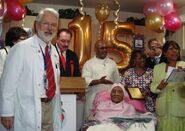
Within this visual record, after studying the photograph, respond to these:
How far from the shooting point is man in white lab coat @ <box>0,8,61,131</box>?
251 cm

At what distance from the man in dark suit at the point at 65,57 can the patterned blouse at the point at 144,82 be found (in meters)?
0.72

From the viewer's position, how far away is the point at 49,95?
2.63 metres

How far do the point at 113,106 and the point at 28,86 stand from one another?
185 cm

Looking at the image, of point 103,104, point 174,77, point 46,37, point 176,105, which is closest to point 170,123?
point 176,105

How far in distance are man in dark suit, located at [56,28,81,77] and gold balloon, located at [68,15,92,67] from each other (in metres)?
1.67

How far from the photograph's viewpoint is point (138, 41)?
275 inches

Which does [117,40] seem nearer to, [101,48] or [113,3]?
[113,3]

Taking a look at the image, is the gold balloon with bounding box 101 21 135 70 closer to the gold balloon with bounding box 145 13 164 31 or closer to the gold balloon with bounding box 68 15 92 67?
the gold balloon with bounding box 68 15 92 67

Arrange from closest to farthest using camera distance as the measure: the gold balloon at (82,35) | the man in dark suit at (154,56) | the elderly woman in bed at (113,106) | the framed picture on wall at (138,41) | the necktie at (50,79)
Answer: the necktie at (50,79) < the elderly woman in bed at (113,106) < the man in dark suit at (154,56) < the gold balloon at (82,35) < the framed picture on wall at (138,41)

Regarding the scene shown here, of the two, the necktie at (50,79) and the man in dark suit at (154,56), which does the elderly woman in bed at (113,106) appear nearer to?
the man in dark suit at (154,56)

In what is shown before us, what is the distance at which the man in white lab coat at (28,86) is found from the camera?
251 cm

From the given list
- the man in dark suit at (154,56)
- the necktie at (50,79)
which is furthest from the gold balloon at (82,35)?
the necktie at (50,79)

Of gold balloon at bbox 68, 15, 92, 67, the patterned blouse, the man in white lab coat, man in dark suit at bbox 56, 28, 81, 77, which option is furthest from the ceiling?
the man in white lab coat

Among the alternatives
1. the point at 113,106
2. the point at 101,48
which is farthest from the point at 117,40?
the point at 113,106
